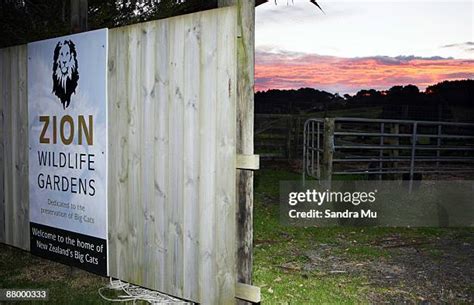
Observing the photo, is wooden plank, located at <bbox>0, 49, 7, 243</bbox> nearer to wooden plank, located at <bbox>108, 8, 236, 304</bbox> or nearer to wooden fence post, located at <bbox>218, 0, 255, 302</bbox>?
wooden plank, located at <bbox>108, 8, 236, 304</bbox>

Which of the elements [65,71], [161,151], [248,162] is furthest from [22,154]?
[248,162]

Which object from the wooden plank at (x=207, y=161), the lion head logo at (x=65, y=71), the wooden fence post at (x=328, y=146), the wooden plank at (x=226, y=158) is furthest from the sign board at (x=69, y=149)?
the wooden fence post at (x=328, y=146)

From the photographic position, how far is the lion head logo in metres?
3.92

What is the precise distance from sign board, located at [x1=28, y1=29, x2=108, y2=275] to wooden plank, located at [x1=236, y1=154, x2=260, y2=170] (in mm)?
1224

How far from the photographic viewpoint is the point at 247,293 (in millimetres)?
2953

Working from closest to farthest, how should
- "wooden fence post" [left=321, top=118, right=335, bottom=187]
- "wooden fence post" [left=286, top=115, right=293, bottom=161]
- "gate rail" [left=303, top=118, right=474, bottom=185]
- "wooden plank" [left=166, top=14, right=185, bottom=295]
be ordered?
"wooden plank" [left=166, top=14, right=185, bottom=295]
"wooden fence post" [left=321, top=118, right=335, bottom=187]
"gate rail" [left=303, top=118, right=474, bottom=185]
"wooden fence post" [left=286, top=115, right=293, bottom=161]

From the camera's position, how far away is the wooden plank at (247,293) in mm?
2938

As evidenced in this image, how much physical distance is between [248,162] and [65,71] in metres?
1.91

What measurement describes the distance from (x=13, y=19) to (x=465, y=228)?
21.4 feet

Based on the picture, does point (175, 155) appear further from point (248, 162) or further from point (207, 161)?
point (248, 162)

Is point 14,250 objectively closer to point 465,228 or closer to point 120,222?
point 120,222

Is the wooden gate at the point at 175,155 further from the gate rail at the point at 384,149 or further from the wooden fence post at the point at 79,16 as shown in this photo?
the gate rail at the point at 384,149

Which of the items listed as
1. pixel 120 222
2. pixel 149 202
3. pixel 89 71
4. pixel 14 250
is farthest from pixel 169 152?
pixel 14 250

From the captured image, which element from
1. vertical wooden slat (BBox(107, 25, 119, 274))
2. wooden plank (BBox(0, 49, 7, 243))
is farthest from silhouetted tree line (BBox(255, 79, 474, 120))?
vertical wooden slat (BBox(107, 25, 119, 274))
